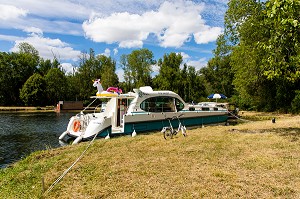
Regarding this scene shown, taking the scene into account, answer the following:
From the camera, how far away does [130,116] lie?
48.9 feet

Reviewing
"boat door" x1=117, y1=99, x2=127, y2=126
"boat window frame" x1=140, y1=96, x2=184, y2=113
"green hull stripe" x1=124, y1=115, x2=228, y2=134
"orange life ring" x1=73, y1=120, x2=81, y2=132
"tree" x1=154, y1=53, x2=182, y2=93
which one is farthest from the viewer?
"tree" x1=154, y1=53, x2=182, y2=93

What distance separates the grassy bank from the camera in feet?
18.2

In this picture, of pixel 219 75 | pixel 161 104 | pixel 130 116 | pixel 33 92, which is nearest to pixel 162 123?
pixel 161 104

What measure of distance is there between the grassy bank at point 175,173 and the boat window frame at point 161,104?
5906 mm

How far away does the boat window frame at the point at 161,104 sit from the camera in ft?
52.9

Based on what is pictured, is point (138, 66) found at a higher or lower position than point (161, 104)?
higher

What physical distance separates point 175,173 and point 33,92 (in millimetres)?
60235

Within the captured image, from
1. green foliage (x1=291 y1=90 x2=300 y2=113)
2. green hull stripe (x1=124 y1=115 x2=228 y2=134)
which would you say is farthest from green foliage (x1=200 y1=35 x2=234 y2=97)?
green hull stripe (x1=124 y1=115 x2=228 y2=134)

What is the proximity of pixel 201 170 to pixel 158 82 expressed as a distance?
154 feet

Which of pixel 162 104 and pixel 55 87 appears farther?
pixel 55 87

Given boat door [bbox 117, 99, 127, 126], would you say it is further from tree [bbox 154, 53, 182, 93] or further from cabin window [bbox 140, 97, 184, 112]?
tree [bbox 154, 53, 182, 93]

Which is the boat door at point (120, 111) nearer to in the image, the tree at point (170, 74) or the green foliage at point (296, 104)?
the green foliage at point (296, 104)

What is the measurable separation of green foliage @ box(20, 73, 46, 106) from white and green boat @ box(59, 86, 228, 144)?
4848 centimetres

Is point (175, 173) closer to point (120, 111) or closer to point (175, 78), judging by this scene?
point (120, 111)
